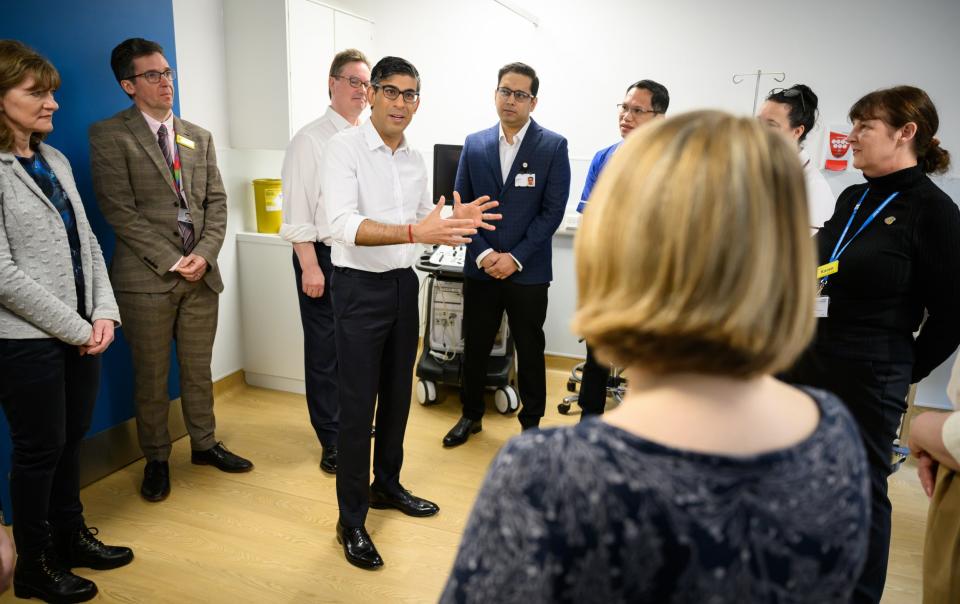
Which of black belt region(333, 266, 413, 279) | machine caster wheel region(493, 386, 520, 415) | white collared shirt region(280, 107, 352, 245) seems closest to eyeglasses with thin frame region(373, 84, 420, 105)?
black belt region(333, 266, 413, 279)

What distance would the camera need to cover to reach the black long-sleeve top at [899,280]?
1.69 m

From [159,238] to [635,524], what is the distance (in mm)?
2515

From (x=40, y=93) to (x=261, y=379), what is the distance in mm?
2237

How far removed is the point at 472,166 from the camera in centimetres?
297

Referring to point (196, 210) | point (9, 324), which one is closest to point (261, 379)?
point (196, 210)

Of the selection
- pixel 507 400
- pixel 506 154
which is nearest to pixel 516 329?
pixel 507 400

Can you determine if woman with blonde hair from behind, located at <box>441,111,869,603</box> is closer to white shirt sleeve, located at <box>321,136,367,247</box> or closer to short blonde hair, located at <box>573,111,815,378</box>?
short blonde hair, located at <box>573,111,815,378</box>

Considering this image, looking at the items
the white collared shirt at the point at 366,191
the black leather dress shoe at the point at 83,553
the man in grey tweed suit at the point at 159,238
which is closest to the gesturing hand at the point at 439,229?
the white collared shirt at the point at 366,191

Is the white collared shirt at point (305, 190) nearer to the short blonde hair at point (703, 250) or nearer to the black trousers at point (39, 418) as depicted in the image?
the black trousers at point (39, 418)

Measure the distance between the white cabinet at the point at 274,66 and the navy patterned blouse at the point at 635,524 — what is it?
122 inches

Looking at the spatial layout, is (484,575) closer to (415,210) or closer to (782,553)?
(782,553)

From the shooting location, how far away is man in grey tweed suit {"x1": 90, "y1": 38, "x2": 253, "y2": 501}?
8.11 ft

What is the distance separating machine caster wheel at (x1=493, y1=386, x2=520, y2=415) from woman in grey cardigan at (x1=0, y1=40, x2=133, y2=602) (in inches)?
82.9

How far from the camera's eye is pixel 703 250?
0.58 m
